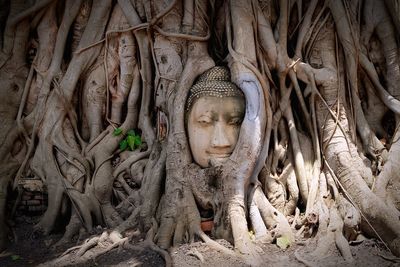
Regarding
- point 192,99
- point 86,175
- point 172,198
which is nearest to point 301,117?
point 192,99

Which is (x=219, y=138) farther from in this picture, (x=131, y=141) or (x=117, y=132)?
(x=117, y=132)

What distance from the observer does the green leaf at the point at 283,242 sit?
2.54 metres

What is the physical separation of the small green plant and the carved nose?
918mm

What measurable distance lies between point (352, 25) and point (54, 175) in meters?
3.08

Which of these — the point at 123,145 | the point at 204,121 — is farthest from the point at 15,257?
the point at 204,121

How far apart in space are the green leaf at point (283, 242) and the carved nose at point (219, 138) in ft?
2.66

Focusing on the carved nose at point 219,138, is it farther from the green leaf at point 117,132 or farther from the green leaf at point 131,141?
the green leaf at point 117,132

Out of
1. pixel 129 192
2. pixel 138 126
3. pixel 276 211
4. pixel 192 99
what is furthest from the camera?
pixel 138 126

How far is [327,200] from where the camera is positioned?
2877 mm

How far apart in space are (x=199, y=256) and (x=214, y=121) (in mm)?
1071

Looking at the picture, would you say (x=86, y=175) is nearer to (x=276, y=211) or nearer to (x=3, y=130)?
(x=3, y=130)

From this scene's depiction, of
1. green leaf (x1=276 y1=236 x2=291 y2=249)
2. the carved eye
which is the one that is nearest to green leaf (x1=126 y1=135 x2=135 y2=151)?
the carved eye

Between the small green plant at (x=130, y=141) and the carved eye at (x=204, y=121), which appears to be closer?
the carved eye at (x=204, y=121)

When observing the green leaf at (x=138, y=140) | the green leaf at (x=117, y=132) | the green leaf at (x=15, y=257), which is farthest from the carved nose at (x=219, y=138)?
the green leaf at (x=15, y=257)
